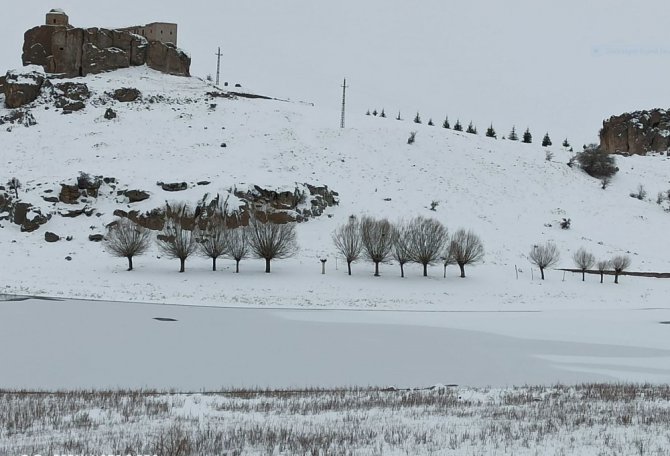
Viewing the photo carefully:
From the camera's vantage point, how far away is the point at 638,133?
103312 millimetres

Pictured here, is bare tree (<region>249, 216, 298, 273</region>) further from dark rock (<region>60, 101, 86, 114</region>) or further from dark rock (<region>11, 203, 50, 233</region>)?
dark rock (<region>60, 101, 86, 114</region>)

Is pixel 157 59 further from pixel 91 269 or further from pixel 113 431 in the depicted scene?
pixel 113 431

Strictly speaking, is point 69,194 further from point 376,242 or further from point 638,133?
point 638,133

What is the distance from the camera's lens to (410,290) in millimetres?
43781

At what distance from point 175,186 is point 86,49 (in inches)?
1594

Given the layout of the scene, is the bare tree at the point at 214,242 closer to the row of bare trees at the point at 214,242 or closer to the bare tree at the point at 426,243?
the row of bare trees at the point at 214,242

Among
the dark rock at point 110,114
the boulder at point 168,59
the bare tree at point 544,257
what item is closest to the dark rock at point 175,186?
the dark rock at point 110,114

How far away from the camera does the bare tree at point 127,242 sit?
4559 centimetres

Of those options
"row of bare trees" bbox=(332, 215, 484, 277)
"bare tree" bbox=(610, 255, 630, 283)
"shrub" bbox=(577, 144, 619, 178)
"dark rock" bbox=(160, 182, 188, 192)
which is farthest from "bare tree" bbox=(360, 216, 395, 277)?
"shrub" bbox=(577, 144, 619, 178)

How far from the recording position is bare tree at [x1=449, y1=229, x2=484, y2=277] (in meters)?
47.3

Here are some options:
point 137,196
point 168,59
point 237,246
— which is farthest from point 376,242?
point 168,59

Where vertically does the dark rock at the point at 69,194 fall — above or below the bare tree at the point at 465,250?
above

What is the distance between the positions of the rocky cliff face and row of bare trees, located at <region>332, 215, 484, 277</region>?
54.5 meters

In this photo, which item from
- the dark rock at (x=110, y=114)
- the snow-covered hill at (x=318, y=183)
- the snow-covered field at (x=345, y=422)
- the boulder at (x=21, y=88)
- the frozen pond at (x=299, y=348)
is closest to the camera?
the snow-covered field at (x=345, y=422)
